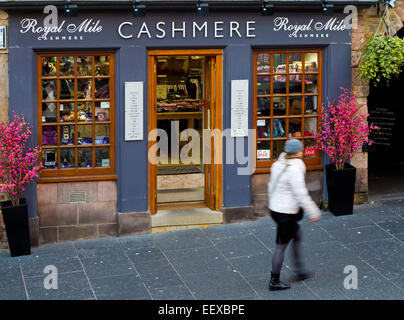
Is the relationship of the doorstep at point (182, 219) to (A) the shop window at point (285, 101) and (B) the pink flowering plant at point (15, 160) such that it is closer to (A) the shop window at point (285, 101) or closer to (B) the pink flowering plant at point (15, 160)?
(A) the shop window at point (285, 101)

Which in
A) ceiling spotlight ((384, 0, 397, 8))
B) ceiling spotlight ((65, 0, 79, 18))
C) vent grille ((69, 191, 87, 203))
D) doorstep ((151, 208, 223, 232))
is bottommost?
doorstep ((151, 208, 223, 232))

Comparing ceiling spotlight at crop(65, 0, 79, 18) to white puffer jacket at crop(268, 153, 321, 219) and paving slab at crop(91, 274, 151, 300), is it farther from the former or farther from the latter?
white puffer jacket at crop(268, 153, 321, 219)

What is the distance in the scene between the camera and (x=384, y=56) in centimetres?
1080

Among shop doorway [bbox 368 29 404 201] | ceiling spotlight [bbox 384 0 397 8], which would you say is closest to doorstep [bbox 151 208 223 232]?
ceiling spotlight [bbox 384 0 397 8]

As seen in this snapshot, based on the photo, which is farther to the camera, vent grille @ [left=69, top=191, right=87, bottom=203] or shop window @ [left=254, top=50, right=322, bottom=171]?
shop window @ [left=254, top=50, right=322, bottom=171]

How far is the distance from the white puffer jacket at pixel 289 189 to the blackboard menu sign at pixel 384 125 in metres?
7.95

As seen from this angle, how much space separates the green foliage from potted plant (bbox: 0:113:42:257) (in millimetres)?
5386

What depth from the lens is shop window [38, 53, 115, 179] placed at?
10.4m

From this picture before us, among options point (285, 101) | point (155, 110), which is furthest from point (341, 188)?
point (155, 110)

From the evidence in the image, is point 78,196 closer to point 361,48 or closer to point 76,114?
point 76,114

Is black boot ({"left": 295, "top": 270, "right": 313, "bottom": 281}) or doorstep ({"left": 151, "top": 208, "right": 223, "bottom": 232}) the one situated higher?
doorstep ({"left": 151, "top": 208, "right": 223, "bottom": 232})

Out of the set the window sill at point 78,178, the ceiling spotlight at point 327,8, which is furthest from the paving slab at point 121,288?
the ceiling spotlight at point 327,8

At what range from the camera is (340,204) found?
11.3 m

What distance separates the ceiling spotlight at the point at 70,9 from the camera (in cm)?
997
